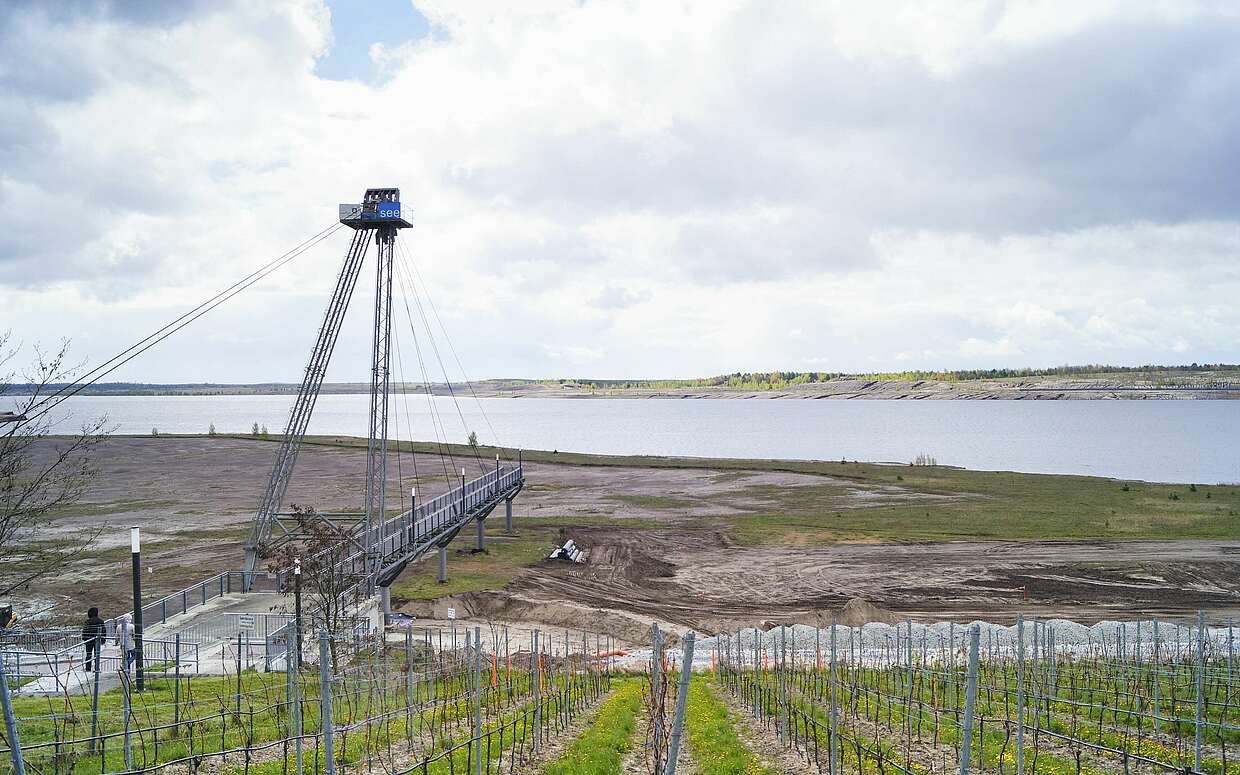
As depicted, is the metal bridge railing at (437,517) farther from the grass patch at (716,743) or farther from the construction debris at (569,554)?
the grass patch at (716,743)

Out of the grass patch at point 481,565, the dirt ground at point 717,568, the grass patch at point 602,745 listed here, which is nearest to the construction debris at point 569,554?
the dirt ground at point 717,568

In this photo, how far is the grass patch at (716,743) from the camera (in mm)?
11320

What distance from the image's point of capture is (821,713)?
1571cm

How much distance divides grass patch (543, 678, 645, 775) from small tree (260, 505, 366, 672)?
22.3ft

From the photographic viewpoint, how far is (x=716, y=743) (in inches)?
506

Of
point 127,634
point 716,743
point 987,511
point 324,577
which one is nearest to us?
point 716,743

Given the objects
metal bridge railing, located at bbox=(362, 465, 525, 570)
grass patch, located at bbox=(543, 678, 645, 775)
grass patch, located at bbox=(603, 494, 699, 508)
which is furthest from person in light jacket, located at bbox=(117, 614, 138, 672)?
grass patch, located at bbox=(603, 494, 699, 508)

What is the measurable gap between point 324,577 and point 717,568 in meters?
23.0

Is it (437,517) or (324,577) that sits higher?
(324,577)

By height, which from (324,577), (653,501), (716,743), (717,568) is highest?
(324,577)

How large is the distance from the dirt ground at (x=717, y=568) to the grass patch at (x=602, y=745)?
48.6 feet

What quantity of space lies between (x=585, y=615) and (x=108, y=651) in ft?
50.5

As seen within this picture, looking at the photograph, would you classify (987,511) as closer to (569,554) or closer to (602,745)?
(569,554)

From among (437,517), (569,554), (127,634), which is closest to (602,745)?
(127,634)
